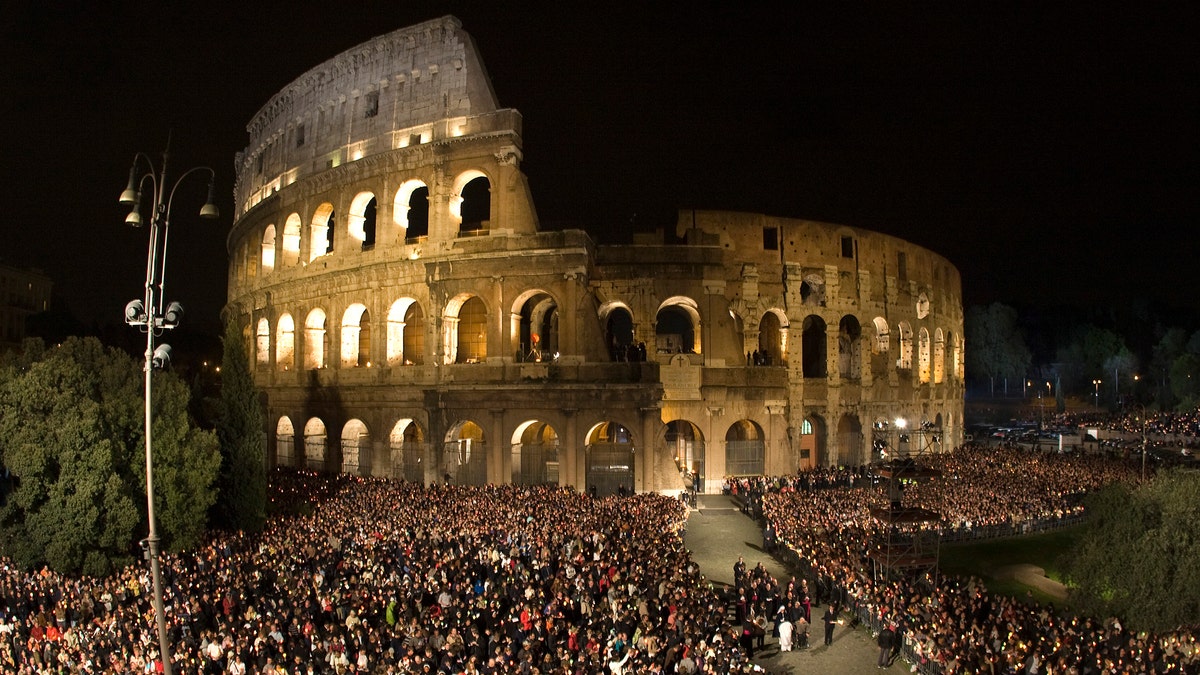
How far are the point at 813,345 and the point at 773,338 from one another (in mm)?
3464

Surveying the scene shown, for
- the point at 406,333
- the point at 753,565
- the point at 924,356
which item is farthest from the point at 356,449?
the point at 924,356

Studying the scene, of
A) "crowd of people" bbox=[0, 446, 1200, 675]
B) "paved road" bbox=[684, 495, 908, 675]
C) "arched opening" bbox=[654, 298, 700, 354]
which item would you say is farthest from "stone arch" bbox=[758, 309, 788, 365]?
"crowd of people" bbox=[0, 446, 1200, 675]

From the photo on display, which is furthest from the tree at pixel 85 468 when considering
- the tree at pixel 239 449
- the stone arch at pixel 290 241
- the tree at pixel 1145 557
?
the tree at pixel 1145 557

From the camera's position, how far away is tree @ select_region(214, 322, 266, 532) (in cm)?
2336

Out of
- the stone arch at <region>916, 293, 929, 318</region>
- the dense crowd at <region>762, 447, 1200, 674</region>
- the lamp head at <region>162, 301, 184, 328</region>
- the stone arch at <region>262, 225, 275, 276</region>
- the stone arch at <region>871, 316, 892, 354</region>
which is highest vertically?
the stone arch at <region>262, 225, 275, 276</region>

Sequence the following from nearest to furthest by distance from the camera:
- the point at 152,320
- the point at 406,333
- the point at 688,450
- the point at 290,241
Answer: the point at 152,320 → the point at 688,450 → the point at 406,333 → the point at 290,241

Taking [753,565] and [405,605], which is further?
[753,565]

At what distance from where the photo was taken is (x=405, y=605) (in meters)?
14.5

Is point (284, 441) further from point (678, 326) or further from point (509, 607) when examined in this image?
point (509, 607)

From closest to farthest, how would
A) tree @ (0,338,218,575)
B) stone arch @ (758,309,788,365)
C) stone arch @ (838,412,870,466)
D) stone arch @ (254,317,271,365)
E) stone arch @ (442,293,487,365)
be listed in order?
tree @ (0,338,218,575), stone arch @ (442,293,487,365), stone arch @ (758,309,788,365), stone arch @ (838,412,870,466), stone arch @ (254,317,271,365)

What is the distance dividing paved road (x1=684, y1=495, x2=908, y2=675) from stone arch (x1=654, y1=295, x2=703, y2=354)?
796 centimetres

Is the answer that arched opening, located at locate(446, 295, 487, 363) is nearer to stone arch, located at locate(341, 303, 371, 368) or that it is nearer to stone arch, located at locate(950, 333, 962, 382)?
stone arch, located at locate(341, 303, 371, 368)

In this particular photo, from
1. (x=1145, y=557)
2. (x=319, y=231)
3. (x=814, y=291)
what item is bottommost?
(x=1145, y=557)

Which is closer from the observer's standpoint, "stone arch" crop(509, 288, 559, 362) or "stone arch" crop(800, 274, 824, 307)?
"stone arch" crop(509, 288, 559, 362)
